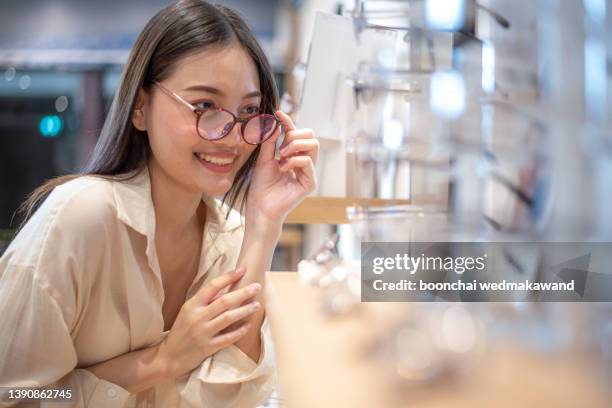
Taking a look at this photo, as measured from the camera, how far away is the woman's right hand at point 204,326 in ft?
3.06

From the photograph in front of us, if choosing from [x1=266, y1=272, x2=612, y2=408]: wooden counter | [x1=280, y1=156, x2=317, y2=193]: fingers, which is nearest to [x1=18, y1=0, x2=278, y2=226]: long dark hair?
[x1=280, y1=156, x2=317, y2=193]: fingers

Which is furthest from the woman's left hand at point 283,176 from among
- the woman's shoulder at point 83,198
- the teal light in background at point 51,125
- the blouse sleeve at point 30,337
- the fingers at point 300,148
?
the teal light in background at point 51,125

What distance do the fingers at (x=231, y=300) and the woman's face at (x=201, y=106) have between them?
15 centimetres

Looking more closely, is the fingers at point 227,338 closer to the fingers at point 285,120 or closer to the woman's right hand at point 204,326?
the woman's right hand at point 204,326

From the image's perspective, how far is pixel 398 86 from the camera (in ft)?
2.45

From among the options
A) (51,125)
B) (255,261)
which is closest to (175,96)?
(255,261)

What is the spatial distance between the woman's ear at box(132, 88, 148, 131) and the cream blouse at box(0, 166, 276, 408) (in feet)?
0.23

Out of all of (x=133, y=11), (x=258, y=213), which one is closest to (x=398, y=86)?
(x=258, y=213)

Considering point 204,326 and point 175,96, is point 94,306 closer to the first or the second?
point 204,326

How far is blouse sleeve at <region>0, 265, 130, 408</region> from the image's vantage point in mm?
866

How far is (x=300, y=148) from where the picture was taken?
103cm

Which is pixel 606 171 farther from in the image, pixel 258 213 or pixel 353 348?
pixel 258 213

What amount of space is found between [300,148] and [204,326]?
31cm

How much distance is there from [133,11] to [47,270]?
3.70 m
